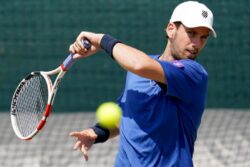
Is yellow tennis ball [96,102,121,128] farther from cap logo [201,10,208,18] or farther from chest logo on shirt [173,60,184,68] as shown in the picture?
cap logo [201,10,208,18]

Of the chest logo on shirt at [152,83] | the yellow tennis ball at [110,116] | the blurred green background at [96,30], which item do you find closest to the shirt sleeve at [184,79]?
the chest logo on shirt at [152,83]

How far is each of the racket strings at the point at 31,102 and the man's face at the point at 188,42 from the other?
90cm

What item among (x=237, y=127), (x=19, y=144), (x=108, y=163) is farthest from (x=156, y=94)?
(x=237, y=127)

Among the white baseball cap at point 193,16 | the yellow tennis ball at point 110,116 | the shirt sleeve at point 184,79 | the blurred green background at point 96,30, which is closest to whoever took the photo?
the shirt sleeve at point 184,79

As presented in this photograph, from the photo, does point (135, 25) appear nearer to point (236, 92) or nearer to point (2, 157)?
point (236, 92)

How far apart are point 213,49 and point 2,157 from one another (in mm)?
2892

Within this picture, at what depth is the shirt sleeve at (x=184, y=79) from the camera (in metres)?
2.96

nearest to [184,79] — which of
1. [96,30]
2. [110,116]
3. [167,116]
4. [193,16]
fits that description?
[167,116]

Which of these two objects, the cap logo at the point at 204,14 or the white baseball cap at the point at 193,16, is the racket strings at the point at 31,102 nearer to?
the white baseball cap at the point at 193,16

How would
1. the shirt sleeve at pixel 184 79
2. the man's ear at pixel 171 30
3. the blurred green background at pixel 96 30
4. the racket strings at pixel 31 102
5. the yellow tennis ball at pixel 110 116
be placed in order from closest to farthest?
the shirt sleeve at pixel 184 79 < the man's ear at pixel 171 30 < the yellow tennis ball at pixel 110 116 < the racket strings at pixel 31 102 < the blurred green background at pixel 96 30

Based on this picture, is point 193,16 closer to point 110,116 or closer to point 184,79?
point 184,79

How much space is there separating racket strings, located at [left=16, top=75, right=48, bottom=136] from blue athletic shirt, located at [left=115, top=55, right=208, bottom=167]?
2.30 feet

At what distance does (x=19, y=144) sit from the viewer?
23.2ft

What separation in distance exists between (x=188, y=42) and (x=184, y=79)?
0.59ft
